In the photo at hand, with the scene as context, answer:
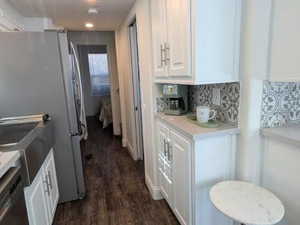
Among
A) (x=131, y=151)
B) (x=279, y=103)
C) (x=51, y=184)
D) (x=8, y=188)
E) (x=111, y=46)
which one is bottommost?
(x=131, y=151)

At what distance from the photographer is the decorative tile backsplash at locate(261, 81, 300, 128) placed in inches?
54.9

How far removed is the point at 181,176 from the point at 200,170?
24cm

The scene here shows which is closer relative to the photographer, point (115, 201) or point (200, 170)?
point (200, 170)

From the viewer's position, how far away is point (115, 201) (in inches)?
92.1

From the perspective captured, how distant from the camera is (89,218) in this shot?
2.08 meters

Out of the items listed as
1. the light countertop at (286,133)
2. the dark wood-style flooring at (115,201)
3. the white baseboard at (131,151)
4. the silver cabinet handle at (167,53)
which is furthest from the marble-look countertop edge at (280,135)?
the white baseboard at (131,151)

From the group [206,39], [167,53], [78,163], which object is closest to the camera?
[206,39]

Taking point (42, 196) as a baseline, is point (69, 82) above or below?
above

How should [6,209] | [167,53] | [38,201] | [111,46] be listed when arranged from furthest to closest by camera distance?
[111,46], [167,53], [38,201], [6,209]

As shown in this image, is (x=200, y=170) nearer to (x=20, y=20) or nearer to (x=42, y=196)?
(x=42, y=196)

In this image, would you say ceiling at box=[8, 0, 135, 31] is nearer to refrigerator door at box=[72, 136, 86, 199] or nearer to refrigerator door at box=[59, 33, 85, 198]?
refrigerator door at box=[59, 33, 85, 198]

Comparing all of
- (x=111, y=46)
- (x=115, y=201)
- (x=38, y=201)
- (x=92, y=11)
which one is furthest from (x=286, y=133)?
(x=111, y=46)

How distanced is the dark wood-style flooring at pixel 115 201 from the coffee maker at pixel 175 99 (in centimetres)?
105

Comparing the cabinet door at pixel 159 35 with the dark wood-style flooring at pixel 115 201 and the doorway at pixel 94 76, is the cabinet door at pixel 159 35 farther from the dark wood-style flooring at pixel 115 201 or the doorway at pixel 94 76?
the doorway at pixel 94 76
